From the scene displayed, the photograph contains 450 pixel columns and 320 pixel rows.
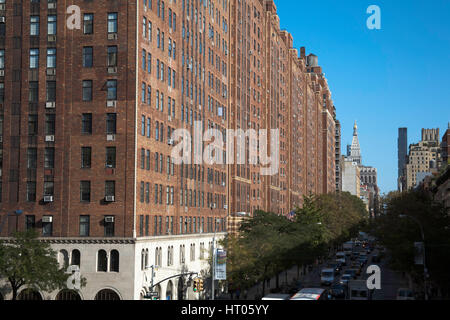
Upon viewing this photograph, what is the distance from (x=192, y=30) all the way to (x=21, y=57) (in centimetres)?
2461

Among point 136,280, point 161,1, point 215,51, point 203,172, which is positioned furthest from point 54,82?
point 215,51

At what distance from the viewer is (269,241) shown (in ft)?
257

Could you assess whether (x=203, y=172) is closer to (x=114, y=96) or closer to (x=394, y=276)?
(x=114, y=96)

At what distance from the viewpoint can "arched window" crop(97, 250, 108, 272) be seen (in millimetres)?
56987

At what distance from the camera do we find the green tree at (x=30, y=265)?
172 ft

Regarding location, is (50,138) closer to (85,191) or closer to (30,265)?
(85,191)

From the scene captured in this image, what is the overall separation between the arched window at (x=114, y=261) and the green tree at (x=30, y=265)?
409cm

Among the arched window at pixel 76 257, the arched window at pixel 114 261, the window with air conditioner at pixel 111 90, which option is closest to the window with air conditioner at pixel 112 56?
the window with air conditioner at pixel 111 90

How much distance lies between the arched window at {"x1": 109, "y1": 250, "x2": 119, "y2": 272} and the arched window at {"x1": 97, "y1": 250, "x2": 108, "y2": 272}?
51 cm

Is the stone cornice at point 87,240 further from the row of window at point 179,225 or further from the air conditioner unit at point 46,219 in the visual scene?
the row of window at point 179,225

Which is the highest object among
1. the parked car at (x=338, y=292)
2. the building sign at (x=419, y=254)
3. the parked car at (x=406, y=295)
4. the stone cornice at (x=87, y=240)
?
the stone cornice at (x=87, y=240)

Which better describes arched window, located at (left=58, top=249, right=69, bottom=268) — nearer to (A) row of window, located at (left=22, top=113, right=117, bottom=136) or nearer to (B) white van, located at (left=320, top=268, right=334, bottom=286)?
(A) row of window, located at (left=22, top=113, right=117, bottom=136)

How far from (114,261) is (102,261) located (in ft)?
4.00

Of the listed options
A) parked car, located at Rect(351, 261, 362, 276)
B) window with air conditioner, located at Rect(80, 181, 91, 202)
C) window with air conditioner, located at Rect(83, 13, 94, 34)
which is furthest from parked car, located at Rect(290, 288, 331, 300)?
parked car, located at Rect(351, 261, 362, 276)
